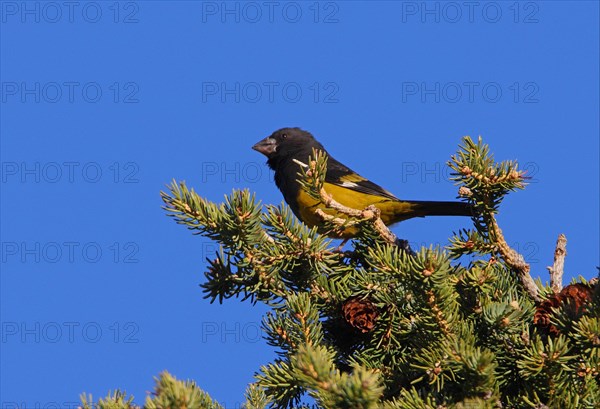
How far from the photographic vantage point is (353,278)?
3.42m

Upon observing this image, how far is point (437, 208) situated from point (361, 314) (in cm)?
280

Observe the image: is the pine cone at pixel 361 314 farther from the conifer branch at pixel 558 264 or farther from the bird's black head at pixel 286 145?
the bird's black head at pixel 286 145

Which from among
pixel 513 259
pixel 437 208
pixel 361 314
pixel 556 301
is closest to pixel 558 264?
pixel 513 259

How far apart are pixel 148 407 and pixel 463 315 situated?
1319mm

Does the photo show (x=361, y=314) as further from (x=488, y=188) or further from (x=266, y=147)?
(x=266, y=147)

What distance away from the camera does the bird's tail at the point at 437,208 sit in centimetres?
553

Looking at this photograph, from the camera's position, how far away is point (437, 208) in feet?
18.8

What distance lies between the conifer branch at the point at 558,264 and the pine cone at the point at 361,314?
84 cm

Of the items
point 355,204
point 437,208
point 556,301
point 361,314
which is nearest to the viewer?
point 556,301

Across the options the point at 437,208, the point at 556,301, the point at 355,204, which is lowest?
the point at 556,301

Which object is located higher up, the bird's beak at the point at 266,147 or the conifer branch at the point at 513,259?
the bird's beak at the point at 266,147

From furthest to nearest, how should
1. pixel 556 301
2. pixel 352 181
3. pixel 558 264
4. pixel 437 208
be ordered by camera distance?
pixel 352 181, pixel 437 208, pixel 558 264, pixel 556 301

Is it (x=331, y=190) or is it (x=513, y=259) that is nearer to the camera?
(x=513, y=259)

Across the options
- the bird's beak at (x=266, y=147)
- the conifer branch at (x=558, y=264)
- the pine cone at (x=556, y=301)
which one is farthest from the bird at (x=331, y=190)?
the pine cone at (x=556, y=301)
